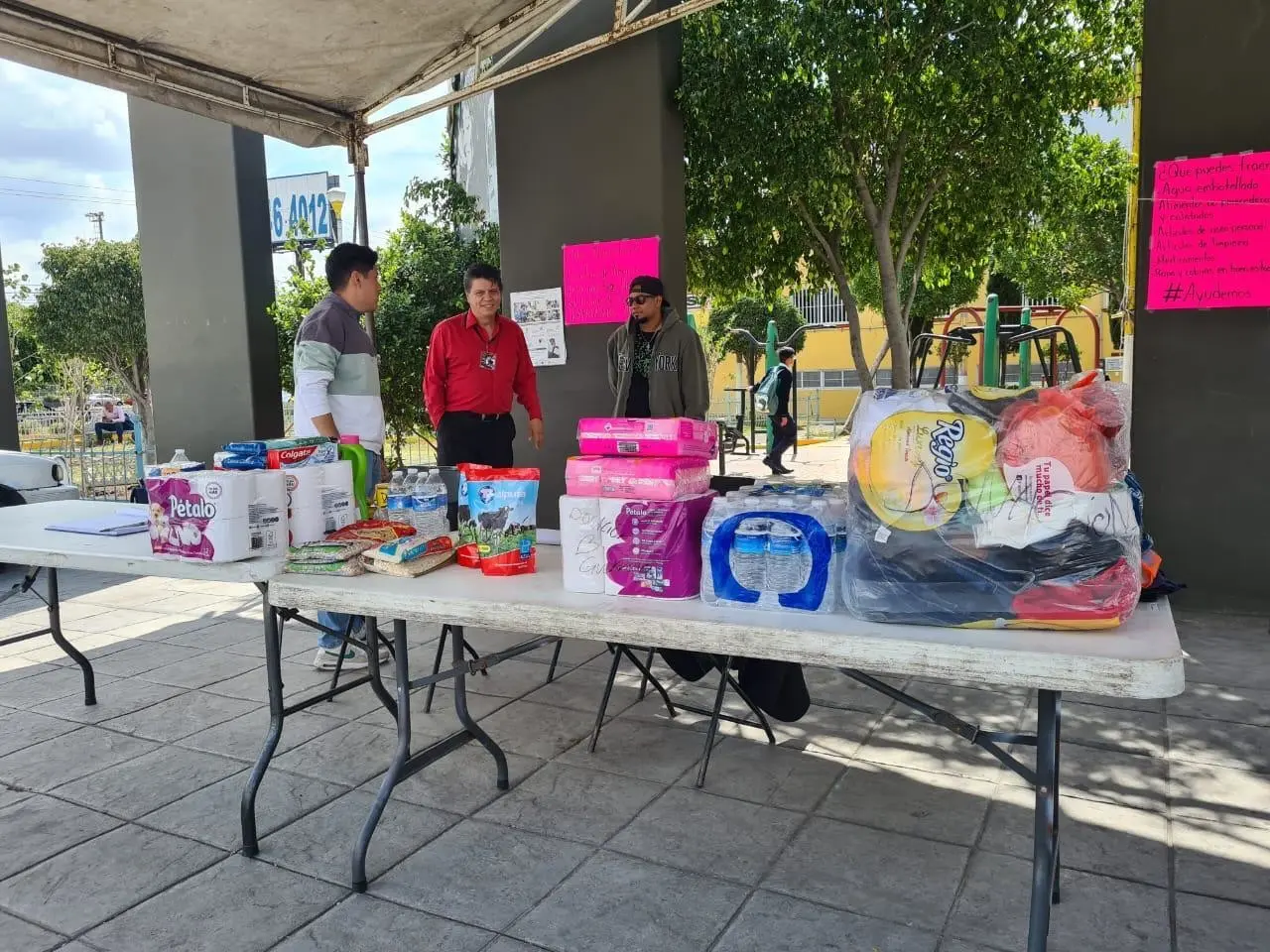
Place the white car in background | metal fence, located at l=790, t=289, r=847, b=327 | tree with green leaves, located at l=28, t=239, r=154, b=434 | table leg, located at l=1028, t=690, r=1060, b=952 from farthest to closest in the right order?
metal fence, located at l=790, t=289, r=847, b=327, tree with green leaves, located at l=28, t=239, r=154, b=434, the white car in background, table leg, located at l=1028, t=690, r=1060, b=952

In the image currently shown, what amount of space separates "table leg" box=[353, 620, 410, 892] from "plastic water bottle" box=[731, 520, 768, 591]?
3.08ft

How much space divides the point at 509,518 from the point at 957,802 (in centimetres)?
161

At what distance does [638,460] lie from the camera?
196cm

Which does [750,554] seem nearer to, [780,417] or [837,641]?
[837,641]

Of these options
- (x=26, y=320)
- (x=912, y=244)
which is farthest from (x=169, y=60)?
(x=26, y=320)

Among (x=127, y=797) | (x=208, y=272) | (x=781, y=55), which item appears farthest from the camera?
(x=208, y=272)

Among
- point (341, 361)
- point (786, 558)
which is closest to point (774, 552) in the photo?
point (786, 558)

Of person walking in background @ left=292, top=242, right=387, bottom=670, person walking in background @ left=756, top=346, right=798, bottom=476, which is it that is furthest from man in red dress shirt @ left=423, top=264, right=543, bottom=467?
person walking in background @ left=756, top=346, right=798, bottom=476

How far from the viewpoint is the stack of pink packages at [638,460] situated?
1.93 m

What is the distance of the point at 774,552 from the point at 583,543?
452 mm

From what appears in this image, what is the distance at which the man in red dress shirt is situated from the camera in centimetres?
433

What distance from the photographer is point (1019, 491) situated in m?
1.55

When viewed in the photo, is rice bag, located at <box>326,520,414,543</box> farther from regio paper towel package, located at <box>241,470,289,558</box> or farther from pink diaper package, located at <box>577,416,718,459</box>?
pink diaper package, located at <box>577,416,718,459</box>

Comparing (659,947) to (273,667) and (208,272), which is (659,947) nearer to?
(273,667)
